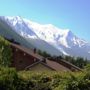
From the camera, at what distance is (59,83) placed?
1648cm

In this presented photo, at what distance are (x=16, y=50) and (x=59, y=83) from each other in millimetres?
53685

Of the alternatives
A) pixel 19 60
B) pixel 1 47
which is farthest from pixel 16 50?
pixel 1 47

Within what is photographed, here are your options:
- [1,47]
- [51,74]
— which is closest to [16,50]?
[1,47]

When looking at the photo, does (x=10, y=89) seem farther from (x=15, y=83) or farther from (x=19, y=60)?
(x=19, y=60)

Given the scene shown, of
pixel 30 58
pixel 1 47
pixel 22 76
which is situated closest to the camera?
pixel 22 76

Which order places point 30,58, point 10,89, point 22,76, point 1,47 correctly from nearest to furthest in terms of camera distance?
point 10,89, point 22,76, point 1,47, point 30,58

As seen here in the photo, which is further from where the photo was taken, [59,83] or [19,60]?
[19,60]

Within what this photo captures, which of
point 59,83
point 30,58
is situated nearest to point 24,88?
point 59,83

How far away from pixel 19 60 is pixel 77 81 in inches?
2155

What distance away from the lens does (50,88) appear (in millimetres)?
16375

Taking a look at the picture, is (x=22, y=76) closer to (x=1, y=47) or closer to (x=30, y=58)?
(x=1, y=47)

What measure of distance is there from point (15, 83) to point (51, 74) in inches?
85.0

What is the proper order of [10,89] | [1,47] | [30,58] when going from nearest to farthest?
[10,89]
[1,47]
[30,58]

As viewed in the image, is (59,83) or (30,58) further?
(30,58)
